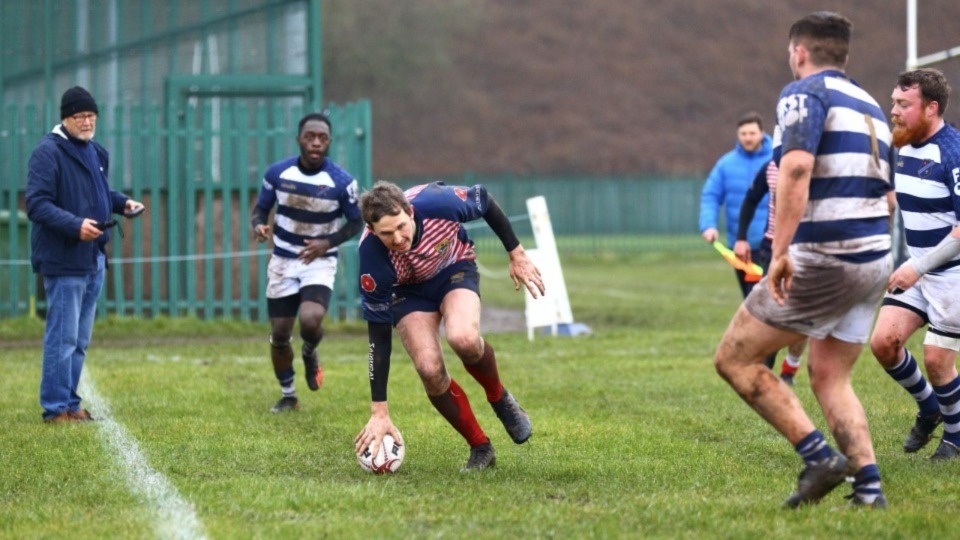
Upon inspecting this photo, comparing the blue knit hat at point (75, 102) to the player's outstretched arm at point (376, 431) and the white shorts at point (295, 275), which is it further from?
the player's outstretched arm at point (376, 431)

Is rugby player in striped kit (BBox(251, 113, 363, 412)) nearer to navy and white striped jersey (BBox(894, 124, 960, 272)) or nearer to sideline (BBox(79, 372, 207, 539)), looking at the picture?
sideline (BBox(79, 372, 207, 539))

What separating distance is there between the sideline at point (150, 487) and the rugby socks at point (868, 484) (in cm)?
283

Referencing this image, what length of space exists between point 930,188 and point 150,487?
4435 mm

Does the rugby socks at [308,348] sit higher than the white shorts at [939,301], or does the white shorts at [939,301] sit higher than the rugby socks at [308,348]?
the white shorts at [939,301]

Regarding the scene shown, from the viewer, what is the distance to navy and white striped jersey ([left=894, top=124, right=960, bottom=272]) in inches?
285

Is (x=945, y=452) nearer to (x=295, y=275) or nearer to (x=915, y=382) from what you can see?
(x=915, y=382)

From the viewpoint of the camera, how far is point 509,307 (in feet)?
64.8

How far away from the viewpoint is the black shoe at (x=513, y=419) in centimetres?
736

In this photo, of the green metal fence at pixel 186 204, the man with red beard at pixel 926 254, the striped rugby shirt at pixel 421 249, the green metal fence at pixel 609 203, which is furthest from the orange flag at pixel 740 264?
the green metal fence at pixel 609 203

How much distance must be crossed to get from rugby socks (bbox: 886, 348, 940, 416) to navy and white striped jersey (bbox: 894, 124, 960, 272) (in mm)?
599

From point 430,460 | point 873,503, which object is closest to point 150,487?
point 430,460

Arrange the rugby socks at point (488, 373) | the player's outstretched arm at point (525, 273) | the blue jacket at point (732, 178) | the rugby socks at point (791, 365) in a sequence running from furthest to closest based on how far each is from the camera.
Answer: the blue jacket at point (732, 178), the rugby socks at point (791, 365), the rugby socks at point (488, 373), the player's outstretched arm at point (525, 273)

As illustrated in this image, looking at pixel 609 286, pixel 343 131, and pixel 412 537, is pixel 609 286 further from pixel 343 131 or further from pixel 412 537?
pixel 412 537

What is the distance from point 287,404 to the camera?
32.4 ft
